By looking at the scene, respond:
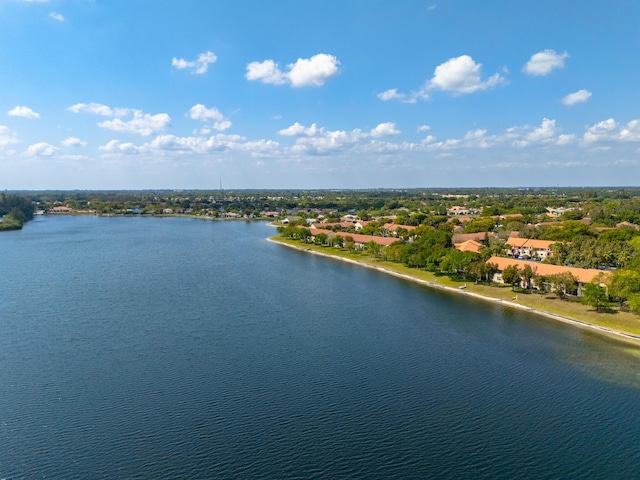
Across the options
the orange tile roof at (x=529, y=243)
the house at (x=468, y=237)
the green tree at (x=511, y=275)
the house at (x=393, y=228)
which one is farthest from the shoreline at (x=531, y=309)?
the house at (x=393, y=228)

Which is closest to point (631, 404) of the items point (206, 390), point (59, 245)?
point (206, 390)

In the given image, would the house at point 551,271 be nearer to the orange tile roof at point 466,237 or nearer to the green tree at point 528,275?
the green tree at point 528,275

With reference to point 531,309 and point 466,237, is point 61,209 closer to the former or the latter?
Answer: point 466,237

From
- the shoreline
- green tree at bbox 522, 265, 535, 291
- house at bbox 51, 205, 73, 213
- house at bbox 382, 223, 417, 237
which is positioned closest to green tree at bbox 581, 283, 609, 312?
the shoreline

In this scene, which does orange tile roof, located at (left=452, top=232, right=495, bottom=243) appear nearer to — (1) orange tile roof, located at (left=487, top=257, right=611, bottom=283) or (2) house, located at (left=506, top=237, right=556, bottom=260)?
(2) house, located at (left=506, top=237, right=556, bottom=260)

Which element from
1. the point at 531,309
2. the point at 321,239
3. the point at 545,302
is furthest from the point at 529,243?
the point at 321,239
